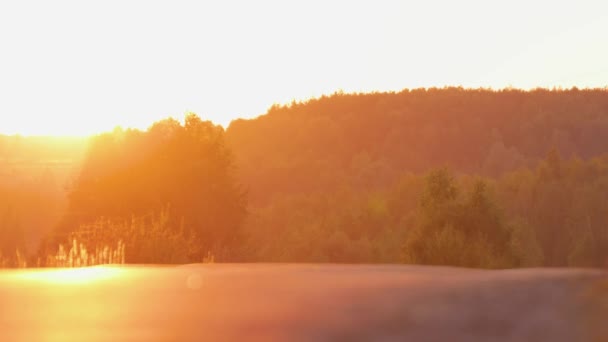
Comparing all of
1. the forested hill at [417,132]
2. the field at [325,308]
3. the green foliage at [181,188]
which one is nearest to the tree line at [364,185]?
the green foliage at [181,188]

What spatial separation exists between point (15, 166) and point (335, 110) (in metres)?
52.4

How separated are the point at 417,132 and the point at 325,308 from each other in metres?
158

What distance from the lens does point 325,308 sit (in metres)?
2.81

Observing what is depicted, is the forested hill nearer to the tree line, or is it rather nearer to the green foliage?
the tree line

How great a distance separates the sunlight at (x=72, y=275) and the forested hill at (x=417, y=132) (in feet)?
439

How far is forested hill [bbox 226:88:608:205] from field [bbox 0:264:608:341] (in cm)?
13489

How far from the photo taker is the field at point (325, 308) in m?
2.54

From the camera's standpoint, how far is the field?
2.54 meters

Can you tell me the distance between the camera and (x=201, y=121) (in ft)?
138

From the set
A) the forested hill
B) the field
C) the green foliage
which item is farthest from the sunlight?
the forested hill

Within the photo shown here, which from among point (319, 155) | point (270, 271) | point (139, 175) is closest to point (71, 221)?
point (139, 175)

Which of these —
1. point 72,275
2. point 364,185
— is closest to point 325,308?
point 72,275

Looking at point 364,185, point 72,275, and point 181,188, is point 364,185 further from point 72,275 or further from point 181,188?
A: point 72,275

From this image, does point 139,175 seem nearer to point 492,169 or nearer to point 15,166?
point 492,169
